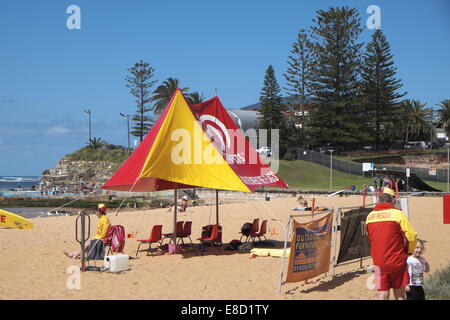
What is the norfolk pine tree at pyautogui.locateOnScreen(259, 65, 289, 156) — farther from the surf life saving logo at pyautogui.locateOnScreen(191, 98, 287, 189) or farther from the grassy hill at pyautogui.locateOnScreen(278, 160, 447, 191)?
the surf life saving logo at pyautogui.locateOnScreen(191, 98, 287, 189)

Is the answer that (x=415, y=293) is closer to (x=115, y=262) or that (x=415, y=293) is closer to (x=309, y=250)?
(x=309, y=250)

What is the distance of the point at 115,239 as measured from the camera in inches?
447

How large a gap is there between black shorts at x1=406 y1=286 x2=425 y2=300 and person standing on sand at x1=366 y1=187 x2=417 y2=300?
267mm

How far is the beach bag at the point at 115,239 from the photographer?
11.3 m

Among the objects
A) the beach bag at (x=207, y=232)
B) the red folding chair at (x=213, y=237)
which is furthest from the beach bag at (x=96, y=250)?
the beach bag at (x=207, y=232)

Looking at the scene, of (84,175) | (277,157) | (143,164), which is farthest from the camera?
(84,175)

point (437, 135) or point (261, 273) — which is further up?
point (437, 135)

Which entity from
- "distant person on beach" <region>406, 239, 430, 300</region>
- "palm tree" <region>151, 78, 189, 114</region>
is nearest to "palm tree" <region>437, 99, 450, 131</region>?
"palm tree" <region>151, 78, 189, 114</region>

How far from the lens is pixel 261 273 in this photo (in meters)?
9.70
